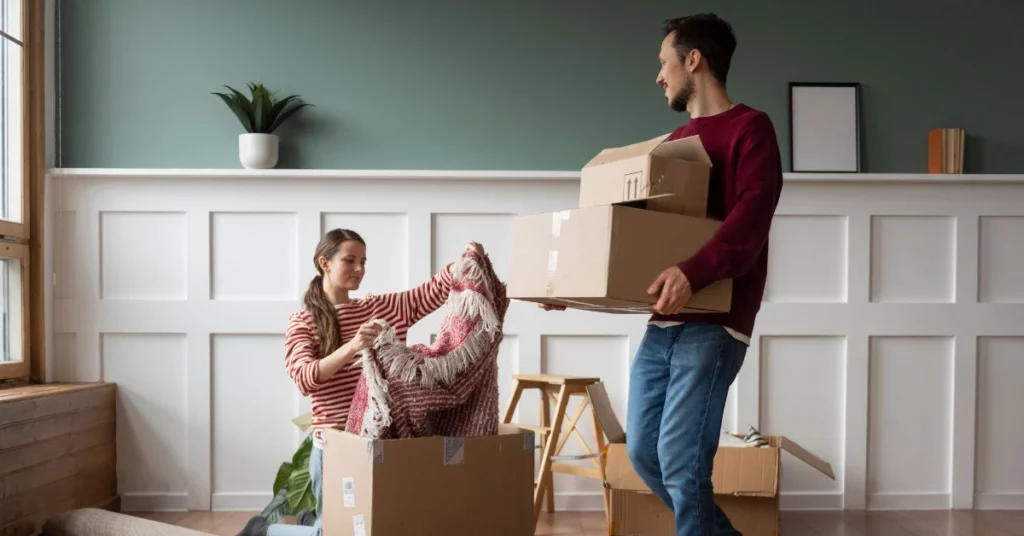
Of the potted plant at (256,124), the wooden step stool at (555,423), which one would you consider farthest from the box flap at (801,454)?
the potted plant at (256,124)

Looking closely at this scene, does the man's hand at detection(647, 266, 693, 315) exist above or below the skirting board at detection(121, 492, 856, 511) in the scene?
above

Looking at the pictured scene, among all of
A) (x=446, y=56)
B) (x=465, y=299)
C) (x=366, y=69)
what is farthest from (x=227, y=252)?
(x=465, y=299)

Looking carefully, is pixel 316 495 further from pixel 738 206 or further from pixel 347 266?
pixel 738 206

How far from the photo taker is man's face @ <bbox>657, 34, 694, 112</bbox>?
192 cm

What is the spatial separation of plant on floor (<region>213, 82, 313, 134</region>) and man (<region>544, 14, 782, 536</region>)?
5.94 ft

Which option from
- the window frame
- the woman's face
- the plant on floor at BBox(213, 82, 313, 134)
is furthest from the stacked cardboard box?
the window frame

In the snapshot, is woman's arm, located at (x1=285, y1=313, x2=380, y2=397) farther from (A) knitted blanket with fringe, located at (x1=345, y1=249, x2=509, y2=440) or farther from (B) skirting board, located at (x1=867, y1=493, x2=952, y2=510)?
(B) skirting board, located at (x1=867, y1=493, x2=952, y2=510)

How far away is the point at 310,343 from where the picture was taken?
2.33m

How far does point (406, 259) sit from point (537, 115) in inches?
28.4

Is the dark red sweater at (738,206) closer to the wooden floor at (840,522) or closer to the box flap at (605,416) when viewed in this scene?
the box flap at (605,416)

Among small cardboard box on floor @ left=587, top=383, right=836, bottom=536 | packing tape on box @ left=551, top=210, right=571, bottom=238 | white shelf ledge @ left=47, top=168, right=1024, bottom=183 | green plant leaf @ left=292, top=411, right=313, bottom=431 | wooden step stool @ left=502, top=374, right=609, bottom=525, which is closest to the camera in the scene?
packing tape on box @ left=551, top=210, right=571, bottom=238

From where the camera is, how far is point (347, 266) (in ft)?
8.08

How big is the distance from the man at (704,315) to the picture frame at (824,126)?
164 centimetres

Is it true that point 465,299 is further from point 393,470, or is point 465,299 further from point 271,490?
point 271,490
